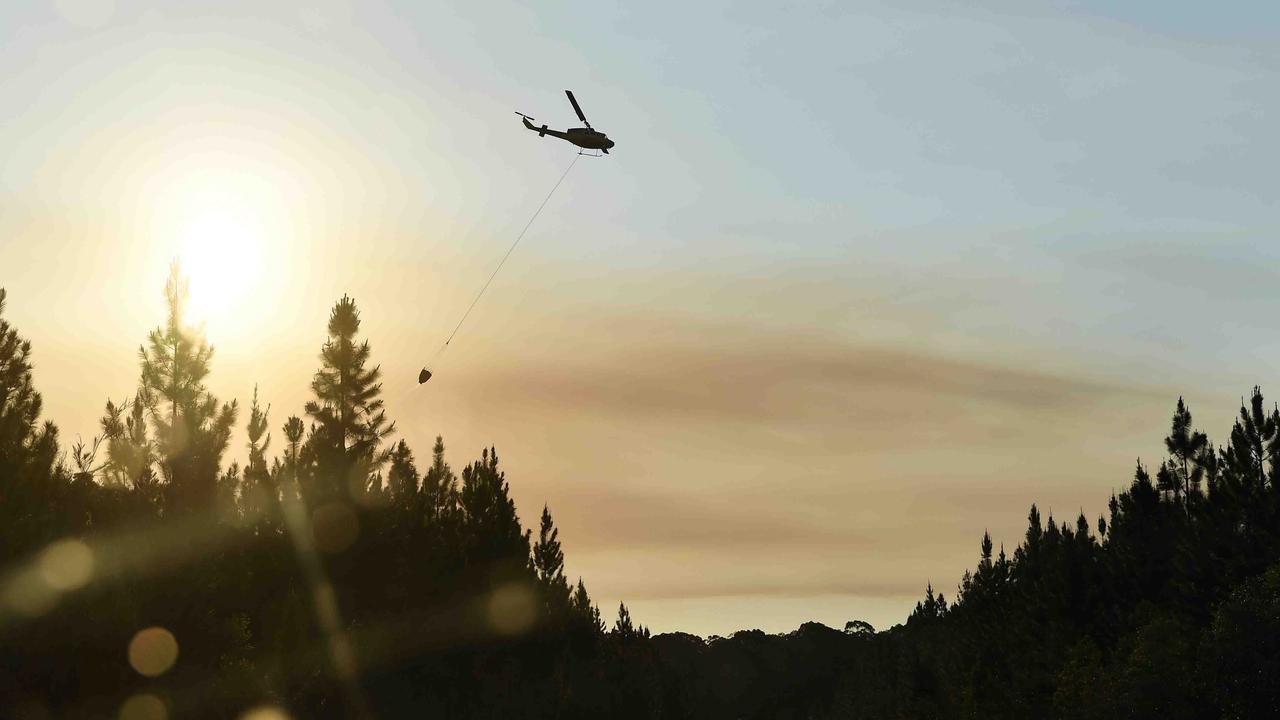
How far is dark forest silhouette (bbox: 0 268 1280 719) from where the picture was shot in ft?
98.2

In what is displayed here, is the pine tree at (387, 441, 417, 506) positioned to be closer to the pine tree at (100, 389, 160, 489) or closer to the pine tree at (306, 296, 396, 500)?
the pine tree at (306, 296, 396, 500)

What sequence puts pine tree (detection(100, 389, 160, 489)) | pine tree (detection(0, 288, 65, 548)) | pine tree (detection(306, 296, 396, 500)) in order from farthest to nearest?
pine tree (detection(306, 296, 396, 500)), pine tree (detection(100, 389, 160, 489)), pine tree (detection(0, 288, 65, 548))

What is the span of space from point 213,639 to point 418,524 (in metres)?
35.9

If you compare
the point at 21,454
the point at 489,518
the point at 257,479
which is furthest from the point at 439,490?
the point at 21,454

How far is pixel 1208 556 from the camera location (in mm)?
93875

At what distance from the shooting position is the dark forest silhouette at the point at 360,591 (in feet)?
98.2

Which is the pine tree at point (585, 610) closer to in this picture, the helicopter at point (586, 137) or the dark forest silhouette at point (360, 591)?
the dark forest silhouette at point (360, 591)

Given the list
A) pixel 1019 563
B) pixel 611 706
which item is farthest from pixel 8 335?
pixel 1019 563

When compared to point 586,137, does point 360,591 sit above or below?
below

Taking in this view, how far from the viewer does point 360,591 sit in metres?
59.3

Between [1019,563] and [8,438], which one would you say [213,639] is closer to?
[8,438]

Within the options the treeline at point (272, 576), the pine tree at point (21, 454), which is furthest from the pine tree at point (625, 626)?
the pine tree at point (21, 454)

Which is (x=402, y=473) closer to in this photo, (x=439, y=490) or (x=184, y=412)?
(x=439, y=490)

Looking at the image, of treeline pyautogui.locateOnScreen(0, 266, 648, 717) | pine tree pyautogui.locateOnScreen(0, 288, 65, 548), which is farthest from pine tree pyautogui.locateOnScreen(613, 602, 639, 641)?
pine tree pyautogui.locateOnScreen(0, 288, 65, 548)
